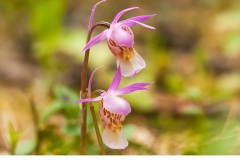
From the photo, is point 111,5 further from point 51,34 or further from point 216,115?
point 216,115

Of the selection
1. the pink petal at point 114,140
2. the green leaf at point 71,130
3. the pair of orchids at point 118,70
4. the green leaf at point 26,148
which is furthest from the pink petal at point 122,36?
the green leaf at point 26,148

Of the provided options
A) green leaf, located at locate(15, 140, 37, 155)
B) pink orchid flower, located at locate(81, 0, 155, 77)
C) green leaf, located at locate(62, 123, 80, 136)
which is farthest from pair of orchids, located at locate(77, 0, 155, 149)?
green leaf, located at locate(15, 140, 37, 155)

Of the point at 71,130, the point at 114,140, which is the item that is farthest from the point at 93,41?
the point at 71,130

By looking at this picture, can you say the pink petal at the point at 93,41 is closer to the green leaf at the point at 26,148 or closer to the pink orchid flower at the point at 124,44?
the pink orchid flower at the point at 124,44

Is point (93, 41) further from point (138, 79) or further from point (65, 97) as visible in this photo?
point (138, 79)

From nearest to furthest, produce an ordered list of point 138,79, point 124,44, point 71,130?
point 124,44
point 71,130
point 138,79
